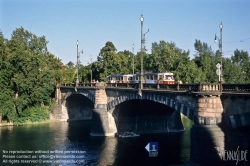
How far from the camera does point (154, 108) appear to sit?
2486 inches

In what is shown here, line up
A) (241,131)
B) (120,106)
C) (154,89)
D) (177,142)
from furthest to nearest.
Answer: (120,106)
(177,142)
(154,89)
(241,131)

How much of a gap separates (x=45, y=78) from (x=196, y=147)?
55.2m

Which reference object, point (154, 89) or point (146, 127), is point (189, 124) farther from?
point (154, 89)

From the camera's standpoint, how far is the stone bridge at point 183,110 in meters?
33.9

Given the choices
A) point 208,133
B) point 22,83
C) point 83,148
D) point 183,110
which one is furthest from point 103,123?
point 208,133

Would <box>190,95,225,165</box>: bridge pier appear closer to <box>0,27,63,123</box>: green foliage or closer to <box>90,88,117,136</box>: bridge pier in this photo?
<box>90,88,117,136</box>: bridge pier

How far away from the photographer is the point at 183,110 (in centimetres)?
3994

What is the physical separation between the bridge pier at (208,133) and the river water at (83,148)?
7.79 m

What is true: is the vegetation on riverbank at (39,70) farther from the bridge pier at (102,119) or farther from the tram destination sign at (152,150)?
the tram destination sign at (152,150)

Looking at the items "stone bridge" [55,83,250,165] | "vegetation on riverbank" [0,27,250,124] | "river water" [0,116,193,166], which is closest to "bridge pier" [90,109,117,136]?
"stone bridge" [55,83,250,165]

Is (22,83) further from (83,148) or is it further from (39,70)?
(83,148)

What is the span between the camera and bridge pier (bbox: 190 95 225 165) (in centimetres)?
3431

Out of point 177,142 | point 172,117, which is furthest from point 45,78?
point 177,142

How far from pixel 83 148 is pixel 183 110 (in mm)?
18701
